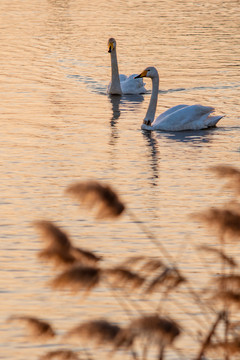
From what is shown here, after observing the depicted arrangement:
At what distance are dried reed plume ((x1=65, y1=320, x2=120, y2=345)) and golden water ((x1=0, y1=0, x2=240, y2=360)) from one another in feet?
10.1

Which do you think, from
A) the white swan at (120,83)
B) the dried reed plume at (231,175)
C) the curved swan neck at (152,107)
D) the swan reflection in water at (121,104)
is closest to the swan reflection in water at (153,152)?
the curved swan neck at (152,107)

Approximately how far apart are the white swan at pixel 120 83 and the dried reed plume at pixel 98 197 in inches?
656

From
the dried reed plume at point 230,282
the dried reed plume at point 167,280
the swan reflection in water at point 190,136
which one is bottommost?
the swan reflection in water at point 190,136

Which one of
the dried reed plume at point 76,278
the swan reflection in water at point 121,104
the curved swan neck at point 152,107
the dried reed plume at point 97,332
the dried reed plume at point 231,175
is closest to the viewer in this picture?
the dried reed plume at point 97,332

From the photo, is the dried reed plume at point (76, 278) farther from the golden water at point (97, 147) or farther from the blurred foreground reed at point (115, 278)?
the golden water at point (97, 147)

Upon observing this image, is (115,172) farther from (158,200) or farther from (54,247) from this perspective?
(54,247)

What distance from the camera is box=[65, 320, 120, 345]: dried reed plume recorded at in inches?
137

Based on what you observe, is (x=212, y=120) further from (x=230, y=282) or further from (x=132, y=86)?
(x=230, y=282)

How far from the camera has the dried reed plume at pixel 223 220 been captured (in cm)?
383

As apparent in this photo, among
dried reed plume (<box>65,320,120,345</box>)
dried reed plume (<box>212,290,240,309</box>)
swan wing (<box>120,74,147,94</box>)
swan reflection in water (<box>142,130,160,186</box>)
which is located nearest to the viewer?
dried reed plume (<box>65,320,120,345</box>)

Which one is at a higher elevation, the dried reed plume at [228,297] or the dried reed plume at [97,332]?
the dried reed plume at [97,332]

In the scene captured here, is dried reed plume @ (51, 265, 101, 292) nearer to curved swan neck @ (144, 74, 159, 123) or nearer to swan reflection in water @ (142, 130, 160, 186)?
swan reflection in water @ (142, 130, 160, 186)

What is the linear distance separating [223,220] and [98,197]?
0.52 meters

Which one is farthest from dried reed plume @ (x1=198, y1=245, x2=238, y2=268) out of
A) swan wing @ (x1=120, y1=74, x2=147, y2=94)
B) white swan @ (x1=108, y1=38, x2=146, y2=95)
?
swan wing @ (x1=120, y1=74, x2=147, y2=94)
